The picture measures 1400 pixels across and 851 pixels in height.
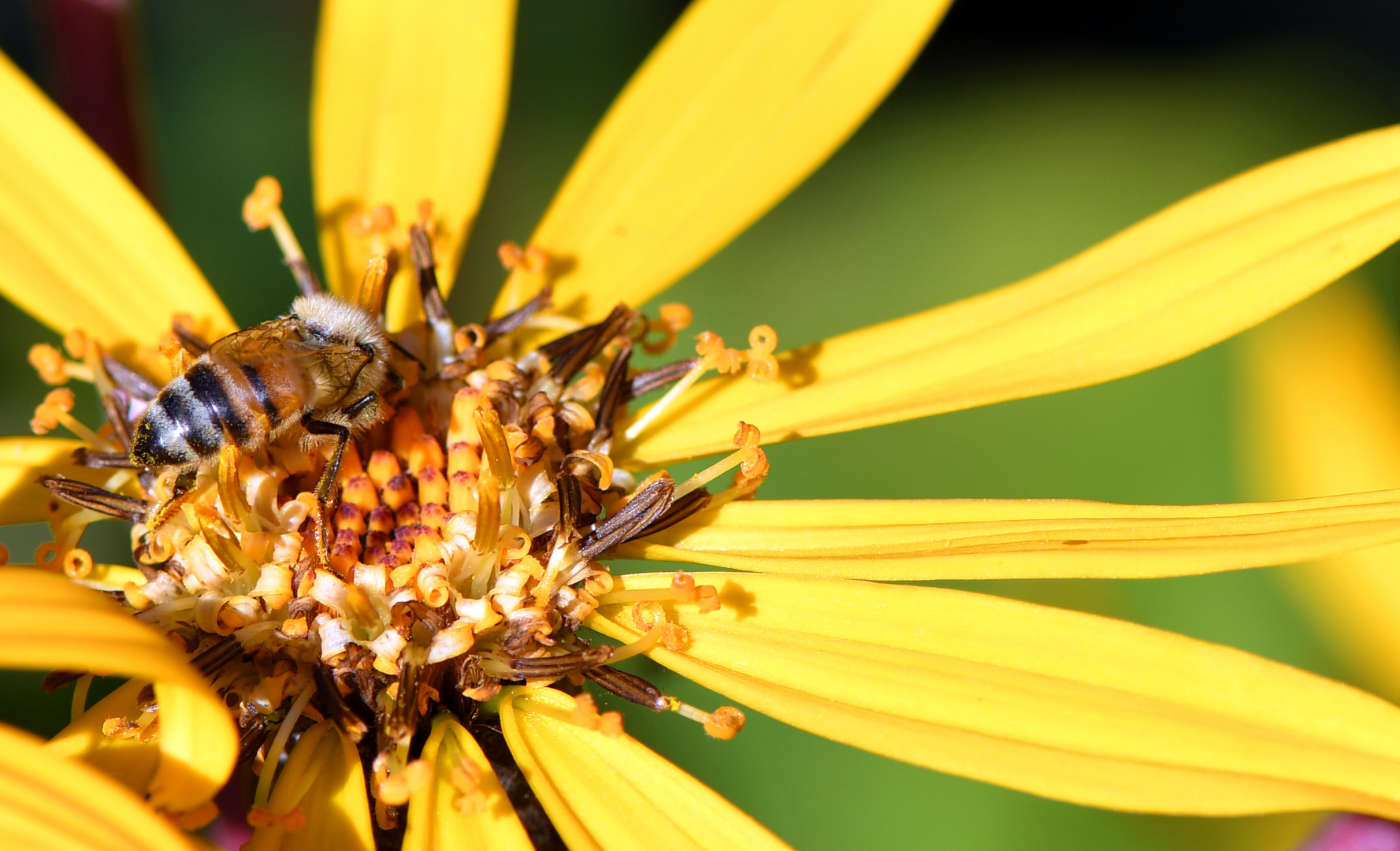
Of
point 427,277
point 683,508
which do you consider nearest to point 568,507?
point 683,508

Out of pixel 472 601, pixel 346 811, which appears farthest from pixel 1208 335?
pixel 346 811

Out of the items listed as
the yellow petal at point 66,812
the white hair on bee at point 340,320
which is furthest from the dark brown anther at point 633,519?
the yellow petal at point 66,812

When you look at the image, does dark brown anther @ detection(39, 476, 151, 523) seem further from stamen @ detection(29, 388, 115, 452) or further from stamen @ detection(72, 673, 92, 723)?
stamen @ detection(72, 673, 92, 723)

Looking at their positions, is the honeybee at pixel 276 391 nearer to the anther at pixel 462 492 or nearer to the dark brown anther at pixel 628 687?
the anther at pixel 462 492

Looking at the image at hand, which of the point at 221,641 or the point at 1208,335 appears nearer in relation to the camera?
the point at 221,641

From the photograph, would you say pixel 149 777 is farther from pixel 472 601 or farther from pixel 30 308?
pixel 30 308

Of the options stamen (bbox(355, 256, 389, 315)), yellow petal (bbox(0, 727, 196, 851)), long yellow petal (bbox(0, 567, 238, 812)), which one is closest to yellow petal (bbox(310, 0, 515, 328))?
stamen (bbox(355, 256, 389, 315))

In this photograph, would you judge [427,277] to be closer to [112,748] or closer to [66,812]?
[112,748]
